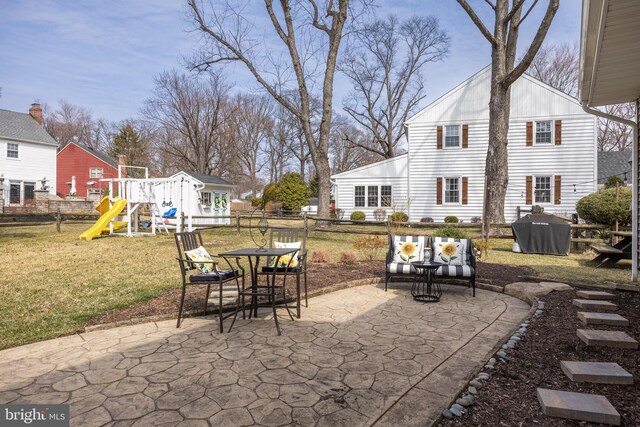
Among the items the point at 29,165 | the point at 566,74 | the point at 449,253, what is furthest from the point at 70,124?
the point at 449,253

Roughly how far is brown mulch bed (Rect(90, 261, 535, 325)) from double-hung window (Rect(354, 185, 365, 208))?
13.5 meters

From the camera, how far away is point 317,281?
22.9ft

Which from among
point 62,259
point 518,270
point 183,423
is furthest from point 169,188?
point 183,423

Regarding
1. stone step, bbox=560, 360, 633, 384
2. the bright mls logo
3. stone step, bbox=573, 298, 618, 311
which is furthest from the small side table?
the bright mls logo

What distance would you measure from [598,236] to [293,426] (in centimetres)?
1458

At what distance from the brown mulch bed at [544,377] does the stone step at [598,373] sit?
0.04 metres

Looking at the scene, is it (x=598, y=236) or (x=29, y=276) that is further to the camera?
(x=598, y=236)

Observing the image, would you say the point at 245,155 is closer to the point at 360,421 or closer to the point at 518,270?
the point at 518,270

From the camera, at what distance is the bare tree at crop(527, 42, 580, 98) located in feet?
97.2

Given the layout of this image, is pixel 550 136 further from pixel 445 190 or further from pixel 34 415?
pixel 34 415

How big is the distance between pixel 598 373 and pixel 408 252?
4.12 m

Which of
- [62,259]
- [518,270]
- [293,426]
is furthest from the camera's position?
[62,259]

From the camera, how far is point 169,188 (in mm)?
15578

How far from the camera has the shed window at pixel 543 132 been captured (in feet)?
63.3
